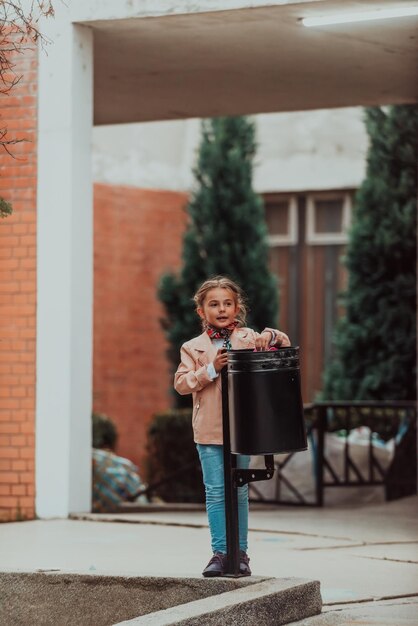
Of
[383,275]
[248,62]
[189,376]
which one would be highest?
[248,62]

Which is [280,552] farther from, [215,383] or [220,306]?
[220,306]

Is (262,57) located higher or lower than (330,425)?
higher

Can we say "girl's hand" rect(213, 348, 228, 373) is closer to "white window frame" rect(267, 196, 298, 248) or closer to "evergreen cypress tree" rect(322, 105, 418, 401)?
"evergreen cypress tree" rect(322, 105, 418, 401)

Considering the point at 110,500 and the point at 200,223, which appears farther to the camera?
the point at 200,223

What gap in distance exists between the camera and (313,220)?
733 inches

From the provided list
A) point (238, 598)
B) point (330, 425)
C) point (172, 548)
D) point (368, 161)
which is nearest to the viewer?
point (238, 598)

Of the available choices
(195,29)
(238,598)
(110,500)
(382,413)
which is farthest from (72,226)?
(382,413)

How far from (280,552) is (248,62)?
5.19 meters

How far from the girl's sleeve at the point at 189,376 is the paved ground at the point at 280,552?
907 mm

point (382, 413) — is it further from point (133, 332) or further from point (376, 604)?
point (376, 604)

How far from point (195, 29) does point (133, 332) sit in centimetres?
894

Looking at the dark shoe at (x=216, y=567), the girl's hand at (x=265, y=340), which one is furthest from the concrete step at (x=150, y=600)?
the girl's hand at (x=265, y=340)

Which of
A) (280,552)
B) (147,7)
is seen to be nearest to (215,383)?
(280,552)

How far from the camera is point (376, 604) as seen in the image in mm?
6344
